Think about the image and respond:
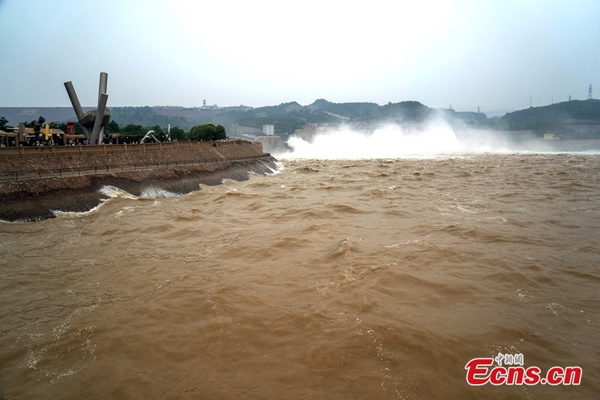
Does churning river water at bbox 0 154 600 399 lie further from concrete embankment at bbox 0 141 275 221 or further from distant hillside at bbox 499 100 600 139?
distant hillside at bbox 499 100 600 139

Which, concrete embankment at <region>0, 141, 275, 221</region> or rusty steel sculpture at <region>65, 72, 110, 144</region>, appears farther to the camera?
rusty steel sculpture at <region>65, 72, 110, 144</region>

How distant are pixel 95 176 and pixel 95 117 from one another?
1447 centimetres

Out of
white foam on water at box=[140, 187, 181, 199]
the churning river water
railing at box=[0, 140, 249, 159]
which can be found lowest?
the churning river water

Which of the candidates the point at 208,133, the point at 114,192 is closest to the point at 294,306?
the point at 114,192

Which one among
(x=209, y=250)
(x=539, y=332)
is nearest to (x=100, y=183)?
(x=209, y=250)

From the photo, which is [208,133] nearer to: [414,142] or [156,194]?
[156,194]

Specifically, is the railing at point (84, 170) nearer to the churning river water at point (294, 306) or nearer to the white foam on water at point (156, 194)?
the white foam on water at point (156, 194)

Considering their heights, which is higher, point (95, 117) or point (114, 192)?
point (95, 117)

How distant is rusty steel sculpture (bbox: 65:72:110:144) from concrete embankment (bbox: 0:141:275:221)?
20.4 feet

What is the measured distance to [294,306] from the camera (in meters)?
10.1

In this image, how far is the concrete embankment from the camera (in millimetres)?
20703

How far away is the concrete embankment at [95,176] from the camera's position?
67.9 ft

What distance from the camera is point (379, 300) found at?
34.4ft

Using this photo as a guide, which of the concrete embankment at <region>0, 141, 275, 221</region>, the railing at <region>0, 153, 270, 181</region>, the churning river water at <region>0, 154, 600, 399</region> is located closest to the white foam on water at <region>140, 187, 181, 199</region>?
the concrete embankment at <region>0, 141, 275, 221</region>
